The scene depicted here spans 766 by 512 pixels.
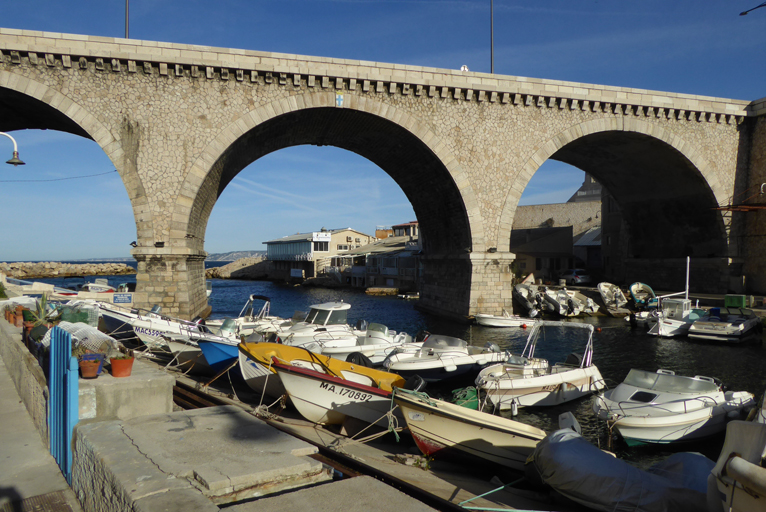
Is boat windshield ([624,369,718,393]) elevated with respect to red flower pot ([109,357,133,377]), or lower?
lower

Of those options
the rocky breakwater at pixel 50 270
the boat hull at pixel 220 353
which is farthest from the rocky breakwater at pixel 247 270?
the boat hull at pixel 220 353

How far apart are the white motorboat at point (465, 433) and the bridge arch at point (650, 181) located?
1700 centimetres

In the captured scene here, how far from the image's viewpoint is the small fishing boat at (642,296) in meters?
27.1

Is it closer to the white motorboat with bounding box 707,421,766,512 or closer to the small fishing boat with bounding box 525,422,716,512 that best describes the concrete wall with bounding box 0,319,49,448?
the small fishing boat with bounding box 525,422,716,512

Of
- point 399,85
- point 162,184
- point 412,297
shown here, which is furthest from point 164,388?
point 412,297

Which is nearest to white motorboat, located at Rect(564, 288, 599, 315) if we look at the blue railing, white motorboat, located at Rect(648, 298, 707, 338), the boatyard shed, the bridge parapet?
white motorboat, located at Rect(648, 298, 707, 338)

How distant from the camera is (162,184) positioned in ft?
65.7

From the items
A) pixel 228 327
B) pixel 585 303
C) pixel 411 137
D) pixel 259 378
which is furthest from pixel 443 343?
pixel 585 303

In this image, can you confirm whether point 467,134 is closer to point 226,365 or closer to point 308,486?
point 226,365

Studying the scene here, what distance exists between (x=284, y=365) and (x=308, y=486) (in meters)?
6.27

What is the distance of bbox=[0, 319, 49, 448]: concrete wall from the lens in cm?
652

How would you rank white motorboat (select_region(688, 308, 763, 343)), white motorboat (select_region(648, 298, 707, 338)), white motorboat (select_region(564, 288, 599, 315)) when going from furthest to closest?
white motorboat (select_region(564, 288, 599, 315))
white motorboat (select_region(648, 298, 707, 338))
white motorboat (select_region(688, 308, 763, 343))

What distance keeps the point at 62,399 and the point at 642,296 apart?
29.6m

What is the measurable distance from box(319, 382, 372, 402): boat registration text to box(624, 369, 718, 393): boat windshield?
586 centimetres
